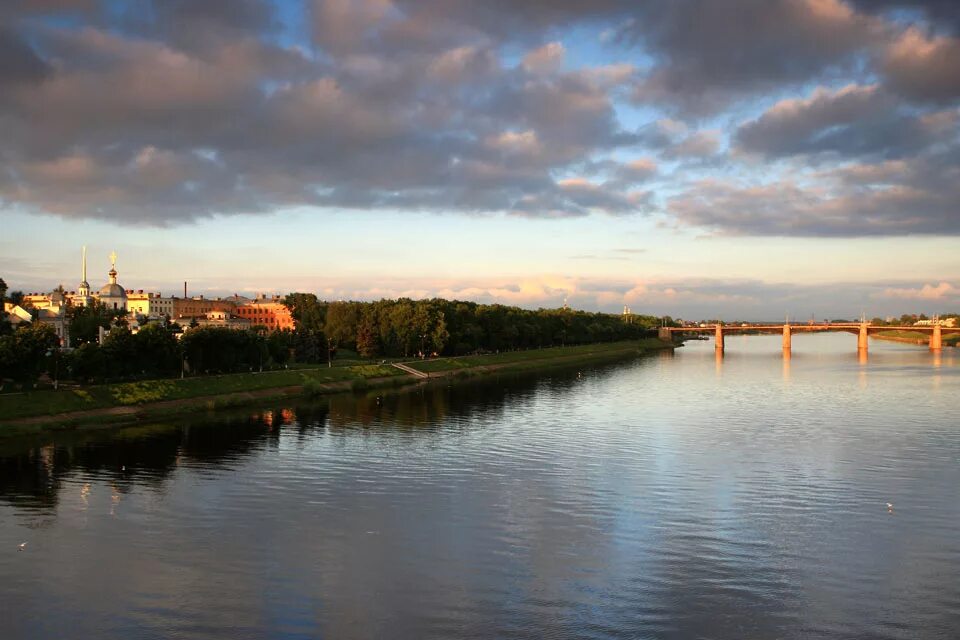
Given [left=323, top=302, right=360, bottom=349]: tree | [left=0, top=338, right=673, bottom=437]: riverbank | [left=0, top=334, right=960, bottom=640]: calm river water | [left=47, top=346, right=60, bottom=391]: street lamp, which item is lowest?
[left=0, top=334, right=960, bottom=640]: calm river water

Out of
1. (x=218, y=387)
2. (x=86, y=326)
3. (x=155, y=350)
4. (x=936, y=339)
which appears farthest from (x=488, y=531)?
(x=936, y=339)

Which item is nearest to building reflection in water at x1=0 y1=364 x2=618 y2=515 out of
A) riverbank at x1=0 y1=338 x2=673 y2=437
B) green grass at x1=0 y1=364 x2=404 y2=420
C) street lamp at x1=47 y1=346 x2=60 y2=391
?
riverbank at x1=0 y1=338 x2=673 y2=437

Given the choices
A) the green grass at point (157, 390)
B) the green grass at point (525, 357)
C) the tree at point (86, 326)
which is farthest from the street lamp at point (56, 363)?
the green grass at point (525, 357)

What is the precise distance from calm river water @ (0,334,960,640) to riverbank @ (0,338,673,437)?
388 cm

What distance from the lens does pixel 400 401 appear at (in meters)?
71.9

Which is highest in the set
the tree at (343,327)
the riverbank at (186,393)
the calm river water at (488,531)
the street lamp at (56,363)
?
the tree at (343,327)

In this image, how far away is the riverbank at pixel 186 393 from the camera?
170 feet

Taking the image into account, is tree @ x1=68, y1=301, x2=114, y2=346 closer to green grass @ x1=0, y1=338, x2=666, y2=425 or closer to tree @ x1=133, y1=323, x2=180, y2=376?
tree @ x1=133, y1=323, x2=180, y2=376

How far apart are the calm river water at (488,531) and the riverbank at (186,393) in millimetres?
3877

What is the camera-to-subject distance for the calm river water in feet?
67.9

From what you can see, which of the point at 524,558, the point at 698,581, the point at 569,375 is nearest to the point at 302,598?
the point at 524,558

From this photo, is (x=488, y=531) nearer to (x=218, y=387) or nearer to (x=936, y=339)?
(x=218, y=387)

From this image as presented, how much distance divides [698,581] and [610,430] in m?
28.8

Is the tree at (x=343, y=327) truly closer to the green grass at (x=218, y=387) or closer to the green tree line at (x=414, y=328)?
the green tree line at (x=414, y=328)
